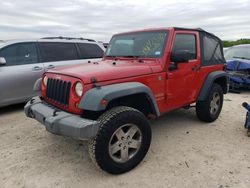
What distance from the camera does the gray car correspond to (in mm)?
5590

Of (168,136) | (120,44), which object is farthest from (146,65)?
(168,136)

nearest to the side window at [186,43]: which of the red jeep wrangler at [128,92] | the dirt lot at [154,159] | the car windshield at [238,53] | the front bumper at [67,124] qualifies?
the red jeep wrangler at [128,92]

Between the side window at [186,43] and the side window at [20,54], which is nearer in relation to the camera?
the side window at [186,43]

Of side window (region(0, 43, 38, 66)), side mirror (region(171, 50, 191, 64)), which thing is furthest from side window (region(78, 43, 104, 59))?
side mirror (region(171, 50, 191, 64))

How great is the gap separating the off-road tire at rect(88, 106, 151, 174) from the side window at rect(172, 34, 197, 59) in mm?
1483

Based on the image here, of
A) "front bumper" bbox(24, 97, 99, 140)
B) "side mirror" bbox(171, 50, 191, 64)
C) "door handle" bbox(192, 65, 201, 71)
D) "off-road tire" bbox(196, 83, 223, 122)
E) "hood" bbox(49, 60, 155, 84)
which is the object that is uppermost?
"side mirror" bbox(171, 50, 191, 64)

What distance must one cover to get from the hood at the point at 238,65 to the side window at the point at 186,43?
4360mm

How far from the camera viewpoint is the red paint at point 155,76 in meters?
3.11

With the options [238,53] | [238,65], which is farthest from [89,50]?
[238,53]

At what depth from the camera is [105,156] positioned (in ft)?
9.61

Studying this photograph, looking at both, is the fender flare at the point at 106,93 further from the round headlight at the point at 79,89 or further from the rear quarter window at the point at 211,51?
the rear quarter window at the point at 211,51

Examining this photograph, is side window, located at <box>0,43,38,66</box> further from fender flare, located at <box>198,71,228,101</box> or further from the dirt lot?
fender flare, located at <box>198,71,228,101</box>

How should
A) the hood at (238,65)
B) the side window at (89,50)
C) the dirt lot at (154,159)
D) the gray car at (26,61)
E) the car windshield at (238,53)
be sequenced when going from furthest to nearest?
the car windshield at (238,53)
the hood at (238,65)
the side window at (89,50)
the gray car at (26,61)
the dirt lot at (154,159)

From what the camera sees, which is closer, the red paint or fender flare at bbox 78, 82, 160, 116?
fender flare at bbox 78, 82, 160, 116
